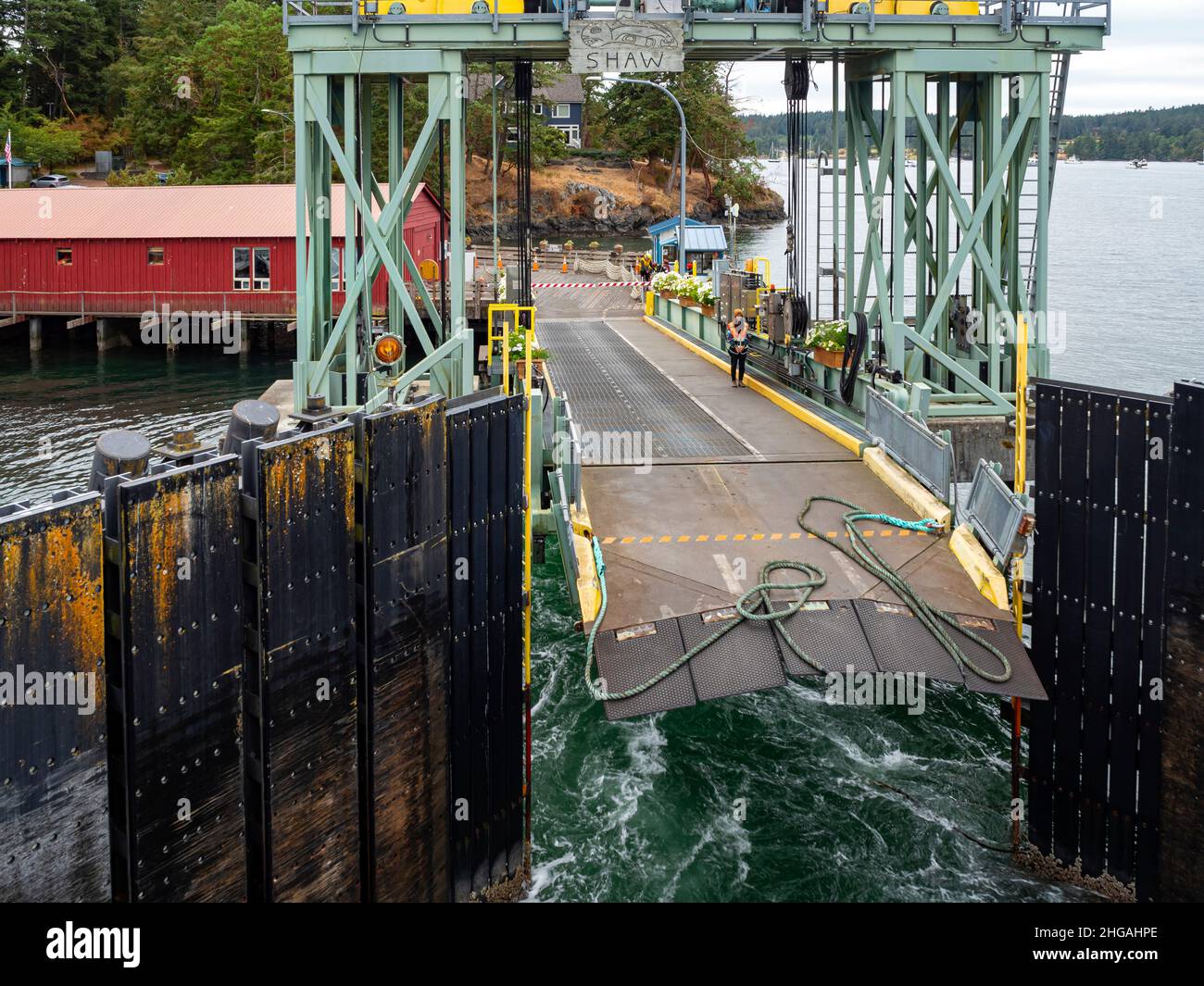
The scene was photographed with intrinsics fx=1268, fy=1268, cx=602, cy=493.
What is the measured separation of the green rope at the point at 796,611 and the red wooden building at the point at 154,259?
129 ft

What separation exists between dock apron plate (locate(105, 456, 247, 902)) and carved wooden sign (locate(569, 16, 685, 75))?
12.7m

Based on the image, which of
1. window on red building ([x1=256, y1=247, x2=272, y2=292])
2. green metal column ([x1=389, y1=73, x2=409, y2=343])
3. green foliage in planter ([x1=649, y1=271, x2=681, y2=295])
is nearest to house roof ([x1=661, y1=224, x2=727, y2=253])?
green foliage in planter ([x1=649, y1=271, x2=681, y2=295])

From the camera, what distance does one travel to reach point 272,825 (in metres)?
9.36

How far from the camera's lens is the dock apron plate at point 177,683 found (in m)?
8.17

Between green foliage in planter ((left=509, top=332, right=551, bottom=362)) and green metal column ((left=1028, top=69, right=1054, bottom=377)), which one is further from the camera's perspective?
green foliage in planter ((left=509, top=332, right=551, bottom=362))

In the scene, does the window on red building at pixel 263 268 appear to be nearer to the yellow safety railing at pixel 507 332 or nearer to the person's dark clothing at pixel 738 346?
the yellow safety railing at pixel 507 332

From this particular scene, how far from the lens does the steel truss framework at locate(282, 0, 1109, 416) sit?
1967 centimetres

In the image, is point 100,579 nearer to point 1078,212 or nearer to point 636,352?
point 636,352

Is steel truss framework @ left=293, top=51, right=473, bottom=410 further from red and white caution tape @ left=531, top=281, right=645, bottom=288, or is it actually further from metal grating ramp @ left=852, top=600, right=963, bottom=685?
red and white caution tape @ left=531, top=281, right=645, bottom=288

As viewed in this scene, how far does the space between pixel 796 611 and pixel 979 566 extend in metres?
2.46

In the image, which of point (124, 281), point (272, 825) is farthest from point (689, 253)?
point (272, 825)

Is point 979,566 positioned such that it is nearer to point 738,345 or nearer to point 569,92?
point 738,345

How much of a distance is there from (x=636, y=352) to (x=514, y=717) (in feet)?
70.0

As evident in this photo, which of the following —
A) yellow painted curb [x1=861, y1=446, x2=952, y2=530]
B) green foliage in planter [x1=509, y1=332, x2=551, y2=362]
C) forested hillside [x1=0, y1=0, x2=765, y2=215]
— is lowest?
yellow painted curb [x1=861, y1=446, x2=952, y2=530]
